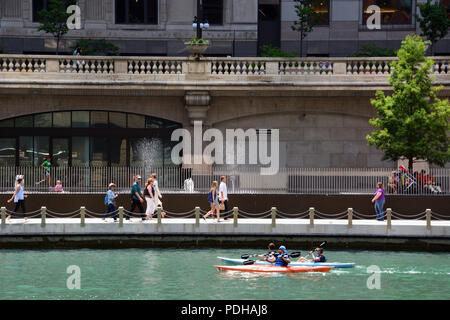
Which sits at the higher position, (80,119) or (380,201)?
(80,119)

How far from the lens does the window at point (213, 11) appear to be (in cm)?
5706

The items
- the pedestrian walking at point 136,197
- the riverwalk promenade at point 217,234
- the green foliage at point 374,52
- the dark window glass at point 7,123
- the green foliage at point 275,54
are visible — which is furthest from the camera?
the green foliage at point 374,52

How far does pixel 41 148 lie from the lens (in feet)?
156

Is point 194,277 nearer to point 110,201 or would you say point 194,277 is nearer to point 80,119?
point 110,201

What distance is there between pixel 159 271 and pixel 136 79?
16.2 m

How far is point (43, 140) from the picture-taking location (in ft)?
155

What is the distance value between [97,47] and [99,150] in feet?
25.7

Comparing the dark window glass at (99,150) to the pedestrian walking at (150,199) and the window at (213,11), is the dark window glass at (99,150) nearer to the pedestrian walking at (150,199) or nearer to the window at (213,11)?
the pedestrian walking at (150,199)

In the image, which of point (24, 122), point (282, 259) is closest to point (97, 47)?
point (24, 122)

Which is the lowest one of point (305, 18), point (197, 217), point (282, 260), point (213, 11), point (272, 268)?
point (272, 268)

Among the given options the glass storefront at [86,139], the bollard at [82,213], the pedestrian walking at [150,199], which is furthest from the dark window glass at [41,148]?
the bollard at [82,213]

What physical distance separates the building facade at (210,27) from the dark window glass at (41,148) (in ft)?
33.5

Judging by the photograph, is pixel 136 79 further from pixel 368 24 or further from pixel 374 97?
pixel 368 24
